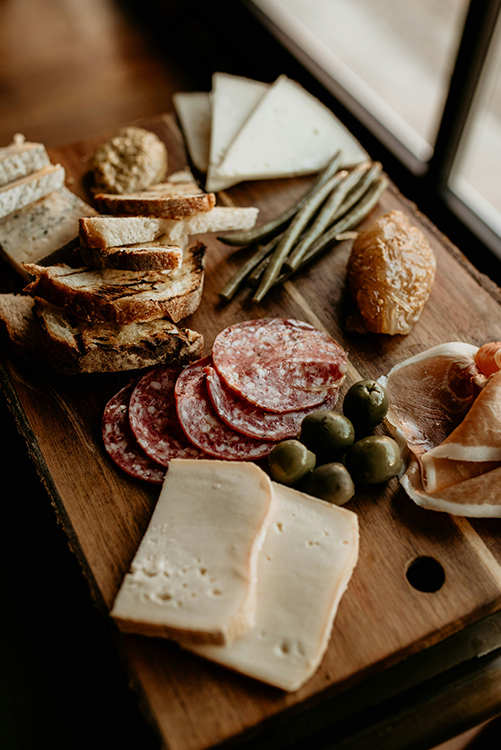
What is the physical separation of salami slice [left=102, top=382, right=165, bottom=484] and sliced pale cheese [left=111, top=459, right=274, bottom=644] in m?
0.18

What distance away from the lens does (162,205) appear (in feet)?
9.05

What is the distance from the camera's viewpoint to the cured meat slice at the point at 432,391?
2473 millimetres

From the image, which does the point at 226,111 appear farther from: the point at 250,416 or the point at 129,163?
the point at 250,416

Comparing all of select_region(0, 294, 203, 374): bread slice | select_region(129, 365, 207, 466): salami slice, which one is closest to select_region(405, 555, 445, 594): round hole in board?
select_region(129, 365, 207, 466): salami slice

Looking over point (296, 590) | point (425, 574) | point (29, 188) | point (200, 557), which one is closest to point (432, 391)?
point (425, 574)

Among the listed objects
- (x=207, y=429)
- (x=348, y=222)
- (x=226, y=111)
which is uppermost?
(x=226, y=111)

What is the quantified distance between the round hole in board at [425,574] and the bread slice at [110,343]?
1174mm

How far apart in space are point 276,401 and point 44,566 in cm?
134

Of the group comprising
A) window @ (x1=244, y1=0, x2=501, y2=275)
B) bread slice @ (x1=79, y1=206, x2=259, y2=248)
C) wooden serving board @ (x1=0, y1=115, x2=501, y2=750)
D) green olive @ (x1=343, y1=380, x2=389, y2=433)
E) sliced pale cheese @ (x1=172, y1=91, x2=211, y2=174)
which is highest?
window @ (x1=244, y1=0, x2=501, y2=275)

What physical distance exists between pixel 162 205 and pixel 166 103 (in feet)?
10.3

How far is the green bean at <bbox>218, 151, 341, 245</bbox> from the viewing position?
309 cm

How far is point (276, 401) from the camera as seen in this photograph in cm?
247

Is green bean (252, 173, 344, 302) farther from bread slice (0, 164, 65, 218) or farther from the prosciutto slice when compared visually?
bread slice (0, 164, 65, 218)

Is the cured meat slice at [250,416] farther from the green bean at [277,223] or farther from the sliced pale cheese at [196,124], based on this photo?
the sliced pale cheese at [196,124]
